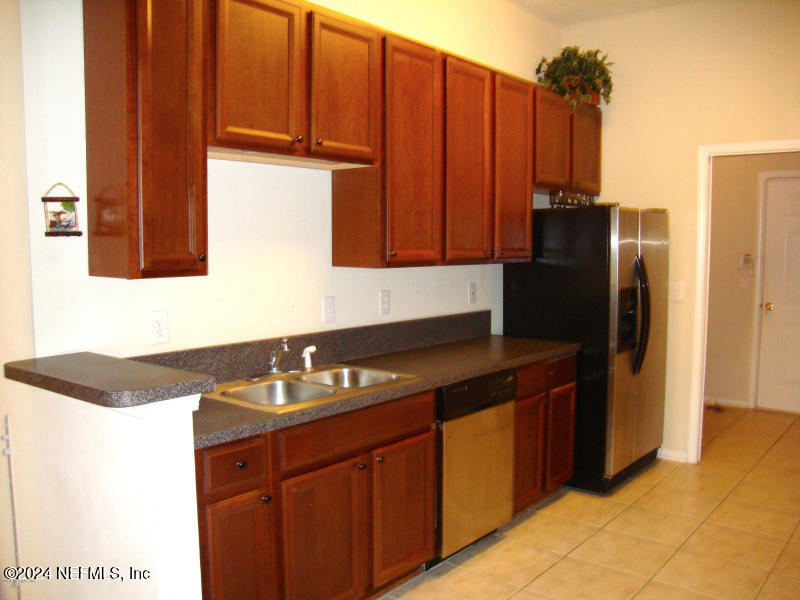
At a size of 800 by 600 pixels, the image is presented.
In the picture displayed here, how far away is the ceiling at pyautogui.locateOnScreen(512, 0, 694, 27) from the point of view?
413 centimetres

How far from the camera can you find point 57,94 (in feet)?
Answer: 7.10

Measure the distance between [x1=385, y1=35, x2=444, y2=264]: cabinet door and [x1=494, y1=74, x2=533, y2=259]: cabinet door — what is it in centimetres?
49

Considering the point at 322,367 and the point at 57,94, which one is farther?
the point at 322,367

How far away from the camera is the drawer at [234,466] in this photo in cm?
191

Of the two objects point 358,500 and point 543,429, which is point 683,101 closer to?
point 543,429

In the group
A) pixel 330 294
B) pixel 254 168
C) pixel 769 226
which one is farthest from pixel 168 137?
pixel 769 226

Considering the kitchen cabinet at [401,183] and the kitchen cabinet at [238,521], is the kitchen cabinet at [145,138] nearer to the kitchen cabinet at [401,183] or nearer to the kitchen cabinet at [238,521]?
the kitchen cabinet at [238,521]

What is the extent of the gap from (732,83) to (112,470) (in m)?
4.05

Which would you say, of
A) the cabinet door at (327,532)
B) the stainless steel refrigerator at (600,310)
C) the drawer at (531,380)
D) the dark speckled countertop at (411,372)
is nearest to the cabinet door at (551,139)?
the stainless steel refrigerator at (600,310)

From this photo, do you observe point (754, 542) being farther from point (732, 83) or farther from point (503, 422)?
point (732, 83)

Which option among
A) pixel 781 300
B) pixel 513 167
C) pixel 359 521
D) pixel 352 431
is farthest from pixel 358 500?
pixel 781 300

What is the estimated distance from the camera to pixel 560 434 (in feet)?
12.1

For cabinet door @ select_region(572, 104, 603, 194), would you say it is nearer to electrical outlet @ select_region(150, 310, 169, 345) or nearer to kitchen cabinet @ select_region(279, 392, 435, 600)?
kitchen cabinet @ select_region(279, 392, 435, 600)

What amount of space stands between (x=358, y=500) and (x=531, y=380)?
1.32 m
